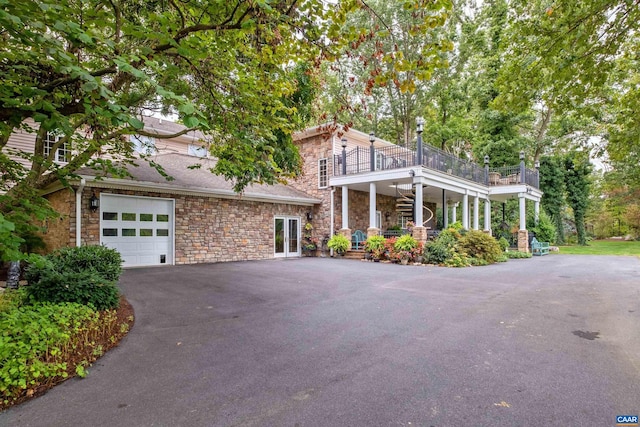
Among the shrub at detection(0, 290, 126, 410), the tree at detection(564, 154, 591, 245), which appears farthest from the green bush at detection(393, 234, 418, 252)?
the tree at detection(564, 154, 591, 245)

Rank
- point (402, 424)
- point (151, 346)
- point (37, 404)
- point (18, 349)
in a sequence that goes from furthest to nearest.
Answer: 1. point (151, 346)
2. point (18, 349)
3. point (37, 404)
4. point (402, 424)

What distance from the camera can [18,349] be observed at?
301 cm

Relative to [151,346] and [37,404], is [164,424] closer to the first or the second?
[37,404]

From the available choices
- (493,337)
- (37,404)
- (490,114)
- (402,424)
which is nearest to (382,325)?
(493,337)

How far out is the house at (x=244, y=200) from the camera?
9664 millimetres

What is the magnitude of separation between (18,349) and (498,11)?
23894 millimetres

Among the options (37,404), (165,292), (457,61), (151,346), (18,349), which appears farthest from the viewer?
(457,61)

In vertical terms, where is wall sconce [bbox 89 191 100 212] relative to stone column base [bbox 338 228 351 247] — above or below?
above

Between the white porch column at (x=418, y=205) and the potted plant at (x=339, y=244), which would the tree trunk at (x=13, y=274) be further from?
the white porch column at (x=418, y=205)

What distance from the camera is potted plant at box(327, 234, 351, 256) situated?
14.3 metres

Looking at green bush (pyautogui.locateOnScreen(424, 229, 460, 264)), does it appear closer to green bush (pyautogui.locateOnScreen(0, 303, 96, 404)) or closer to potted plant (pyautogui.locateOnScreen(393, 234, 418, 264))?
potted plant (pyautogui.locateOnScreen(393, 234, 418, 264))

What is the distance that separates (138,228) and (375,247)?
852 cm

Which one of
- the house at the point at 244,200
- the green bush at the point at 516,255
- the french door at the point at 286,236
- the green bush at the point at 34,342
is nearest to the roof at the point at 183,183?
the house at the point at 244,200

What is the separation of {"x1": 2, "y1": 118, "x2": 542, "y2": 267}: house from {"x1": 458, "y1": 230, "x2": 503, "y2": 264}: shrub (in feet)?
5.15
